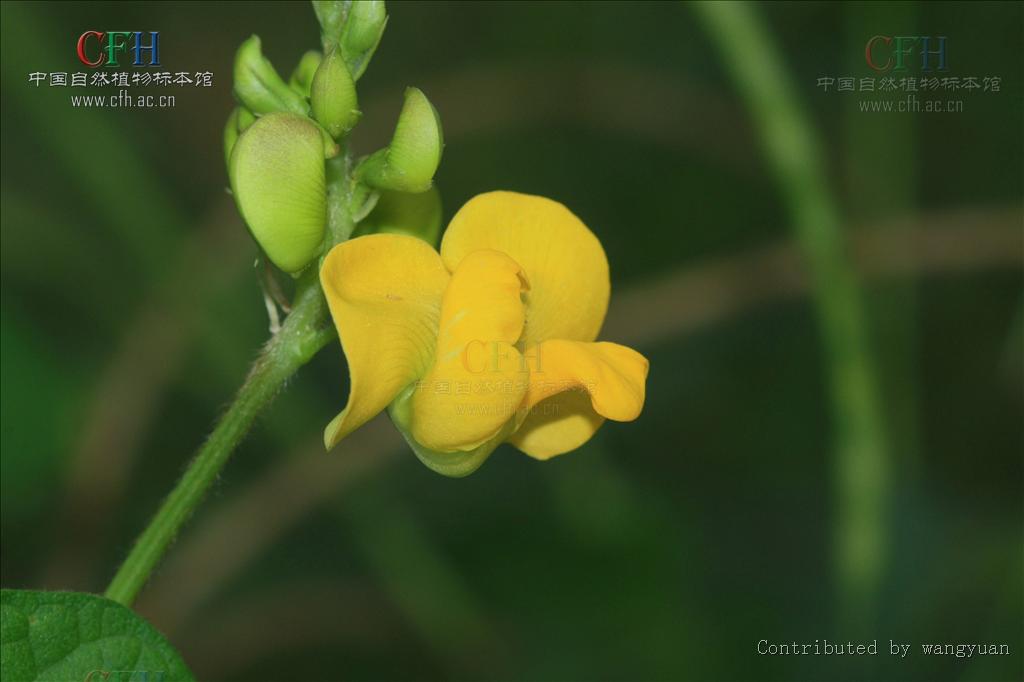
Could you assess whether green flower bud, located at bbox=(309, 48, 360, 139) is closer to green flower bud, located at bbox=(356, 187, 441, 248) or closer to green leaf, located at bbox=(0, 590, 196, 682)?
green flower bud, located at bbox=(356, 187, 441, 248)

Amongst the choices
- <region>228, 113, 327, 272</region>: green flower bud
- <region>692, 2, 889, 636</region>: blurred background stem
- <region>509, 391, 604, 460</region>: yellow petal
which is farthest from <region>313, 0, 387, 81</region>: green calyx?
<region>692, 2, 889, 636</region>: blurred background stem

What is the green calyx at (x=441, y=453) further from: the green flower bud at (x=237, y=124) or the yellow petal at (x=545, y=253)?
the green flower bud at (x=237, y=124)

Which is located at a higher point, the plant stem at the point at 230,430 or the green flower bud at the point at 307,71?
the green flower bud at the point at 307,71

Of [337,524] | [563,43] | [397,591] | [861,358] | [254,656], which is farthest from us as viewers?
[563,43]

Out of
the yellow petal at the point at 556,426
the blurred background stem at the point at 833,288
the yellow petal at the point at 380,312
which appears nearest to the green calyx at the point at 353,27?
the yellow petal at the point at 380,312

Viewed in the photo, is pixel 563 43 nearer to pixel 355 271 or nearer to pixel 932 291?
pixel 932 291

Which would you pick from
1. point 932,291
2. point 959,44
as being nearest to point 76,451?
point 932,291
